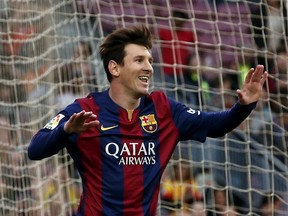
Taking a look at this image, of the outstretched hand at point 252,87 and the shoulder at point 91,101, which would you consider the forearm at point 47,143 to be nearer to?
the shoulder at point 91,101

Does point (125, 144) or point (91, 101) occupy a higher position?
point (91, 101)

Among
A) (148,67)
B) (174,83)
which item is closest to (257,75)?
(148,67)

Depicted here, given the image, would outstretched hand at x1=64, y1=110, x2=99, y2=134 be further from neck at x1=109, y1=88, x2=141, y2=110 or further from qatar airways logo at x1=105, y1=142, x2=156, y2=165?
neck at x1=109, y1=88, x2=141, y2=110

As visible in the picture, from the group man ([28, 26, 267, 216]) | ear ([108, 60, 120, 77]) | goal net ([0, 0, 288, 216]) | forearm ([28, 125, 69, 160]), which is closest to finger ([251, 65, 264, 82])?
man ([28, 26, 267, 216])

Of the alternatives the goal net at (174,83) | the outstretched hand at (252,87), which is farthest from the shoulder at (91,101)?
the goal net at (174,83)

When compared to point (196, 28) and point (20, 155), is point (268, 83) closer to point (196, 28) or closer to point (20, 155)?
point (196, 28)

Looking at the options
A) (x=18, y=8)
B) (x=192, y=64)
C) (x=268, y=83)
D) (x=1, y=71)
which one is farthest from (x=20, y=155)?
(x=268, y=83)

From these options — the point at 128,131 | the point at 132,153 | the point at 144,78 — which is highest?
the point at 144,78

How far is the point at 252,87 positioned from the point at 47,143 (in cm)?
95

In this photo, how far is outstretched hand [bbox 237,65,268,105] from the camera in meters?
3.74

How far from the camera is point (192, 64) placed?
5.81 m

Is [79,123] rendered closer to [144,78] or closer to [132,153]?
[132,153]

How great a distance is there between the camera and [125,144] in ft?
12.6

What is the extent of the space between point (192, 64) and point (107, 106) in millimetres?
1960
